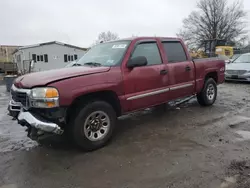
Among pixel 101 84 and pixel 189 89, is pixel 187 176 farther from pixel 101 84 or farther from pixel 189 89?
pixel 189 89

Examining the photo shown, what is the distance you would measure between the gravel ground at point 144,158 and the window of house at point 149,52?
4.58ft

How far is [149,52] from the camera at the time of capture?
4770 millimetres

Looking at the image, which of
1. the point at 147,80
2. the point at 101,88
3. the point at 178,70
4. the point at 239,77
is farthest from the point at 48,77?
the point at 239,77

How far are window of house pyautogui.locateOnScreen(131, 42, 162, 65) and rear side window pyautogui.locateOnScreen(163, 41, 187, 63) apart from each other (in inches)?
12.5

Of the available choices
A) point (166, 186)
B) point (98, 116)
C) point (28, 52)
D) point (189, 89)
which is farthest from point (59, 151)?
point (28, 52)

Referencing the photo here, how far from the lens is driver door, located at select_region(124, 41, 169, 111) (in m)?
4.21

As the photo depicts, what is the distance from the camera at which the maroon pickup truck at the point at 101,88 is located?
10.9 ft

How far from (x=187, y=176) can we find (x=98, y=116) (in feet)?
5.40

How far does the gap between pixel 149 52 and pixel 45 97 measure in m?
2.40

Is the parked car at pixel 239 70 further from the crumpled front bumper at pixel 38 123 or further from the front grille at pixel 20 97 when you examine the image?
the front grille at pixel 20 97

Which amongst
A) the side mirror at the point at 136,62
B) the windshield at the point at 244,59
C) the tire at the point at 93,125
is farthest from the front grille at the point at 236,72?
the tire at the point at 93,125

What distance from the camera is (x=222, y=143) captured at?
3947 mm

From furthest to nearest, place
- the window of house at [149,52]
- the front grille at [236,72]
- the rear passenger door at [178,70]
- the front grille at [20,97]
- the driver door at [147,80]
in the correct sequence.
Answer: the front grille at [236,72] → the rear passenger door at [178,70] → the window of house at [149,52] → the driver door at [147,80] → the front grille at [20,97]

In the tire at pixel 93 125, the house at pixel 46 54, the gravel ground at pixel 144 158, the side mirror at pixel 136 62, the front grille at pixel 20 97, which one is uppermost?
the house at pixel 46 54
